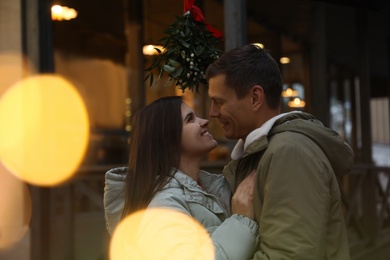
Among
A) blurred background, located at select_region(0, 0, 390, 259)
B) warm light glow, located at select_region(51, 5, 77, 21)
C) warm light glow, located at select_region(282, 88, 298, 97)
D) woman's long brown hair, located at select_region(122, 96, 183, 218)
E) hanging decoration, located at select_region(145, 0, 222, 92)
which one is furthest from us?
warm light glow, located at select_region(282, 88, 298, 97)

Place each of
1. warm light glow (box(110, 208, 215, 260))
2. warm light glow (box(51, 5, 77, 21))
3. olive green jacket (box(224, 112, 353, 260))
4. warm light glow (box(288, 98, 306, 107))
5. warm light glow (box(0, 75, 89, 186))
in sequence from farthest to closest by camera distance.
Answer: warm light glow (box(288, 98, 306, 107))
warm light glow (box(51, 5, 77, 21))
warm light glow (box(0, 75, 89, 186))
warm light glow (box(110, 208, 215, 260))
olive green jacket (box(224, 112, 353, 260))

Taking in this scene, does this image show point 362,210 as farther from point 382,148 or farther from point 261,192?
point 382,148

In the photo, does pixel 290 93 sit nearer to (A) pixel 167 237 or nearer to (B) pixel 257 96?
(B) pixel 257 96

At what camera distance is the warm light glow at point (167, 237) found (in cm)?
223

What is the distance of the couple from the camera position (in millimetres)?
2115

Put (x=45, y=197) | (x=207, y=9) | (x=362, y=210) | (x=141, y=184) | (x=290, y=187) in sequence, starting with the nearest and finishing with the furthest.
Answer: (x=290, y=187)
(x=141, y=184)
(x=45, y=197)
(x=207, y=9)
(x=362, y=210)

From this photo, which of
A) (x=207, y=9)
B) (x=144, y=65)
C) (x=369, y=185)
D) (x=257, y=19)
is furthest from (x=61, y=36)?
(x=369, y=185)

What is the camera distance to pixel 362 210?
8.66 meters

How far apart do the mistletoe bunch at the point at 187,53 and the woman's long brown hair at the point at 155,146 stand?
0.90ft

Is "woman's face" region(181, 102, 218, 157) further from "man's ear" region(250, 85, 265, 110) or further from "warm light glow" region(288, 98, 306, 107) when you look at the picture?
"warm light glow" region(288, 98, 306, 107)

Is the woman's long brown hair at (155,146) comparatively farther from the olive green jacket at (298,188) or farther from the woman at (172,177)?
the olive green jacket at (298,188)

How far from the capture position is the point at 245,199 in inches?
92.4

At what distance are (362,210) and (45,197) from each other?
14.3ft

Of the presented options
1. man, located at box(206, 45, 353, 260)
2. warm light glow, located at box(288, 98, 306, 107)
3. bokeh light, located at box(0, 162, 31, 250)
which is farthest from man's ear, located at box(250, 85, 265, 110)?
warm light glow, located at box(288, 98, 306, 107)
